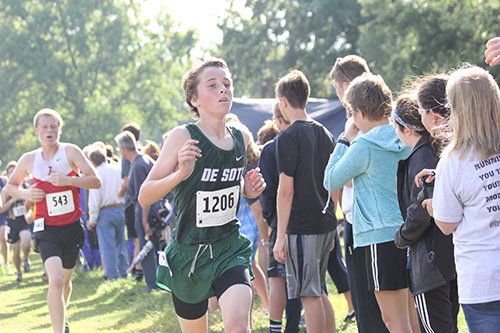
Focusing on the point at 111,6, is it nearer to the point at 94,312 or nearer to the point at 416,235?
the point at 94,312

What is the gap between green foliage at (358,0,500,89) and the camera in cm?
2181

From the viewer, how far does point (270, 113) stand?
40.1 ft

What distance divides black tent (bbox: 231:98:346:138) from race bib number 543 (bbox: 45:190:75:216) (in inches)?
224

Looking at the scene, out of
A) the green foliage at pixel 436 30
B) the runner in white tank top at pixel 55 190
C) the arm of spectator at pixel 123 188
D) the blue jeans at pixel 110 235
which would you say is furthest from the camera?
the green foliage at pixel 436 30

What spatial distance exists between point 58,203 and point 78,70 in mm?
40570

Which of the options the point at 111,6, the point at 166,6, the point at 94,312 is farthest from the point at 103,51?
the point at 94,312

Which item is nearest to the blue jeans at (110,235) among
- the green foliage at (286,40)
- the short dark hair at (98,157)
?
the short dark hair at (98,157)

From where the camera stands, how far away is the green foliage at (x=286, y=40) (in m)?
39.8

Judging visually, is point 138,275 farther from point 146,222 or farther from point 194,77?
point 194,77

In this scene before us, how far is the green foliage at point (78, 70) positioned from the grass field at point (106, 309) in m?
33.6

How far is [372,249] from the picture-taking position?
4383mm

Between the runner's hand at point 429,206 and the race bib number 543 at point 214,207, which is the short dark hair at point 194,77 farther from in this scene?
the runner's hand at point 429,206

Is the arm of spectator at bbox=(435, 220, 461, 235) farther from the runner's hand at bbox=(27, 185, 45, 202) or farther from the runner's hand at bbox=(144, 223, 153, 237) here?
the runner's hand at bbox=(144, 223, 153, 237)

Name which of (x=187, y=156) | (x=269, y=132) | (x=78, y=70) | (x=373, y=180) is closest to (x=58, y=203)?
(x=269, y=132)
